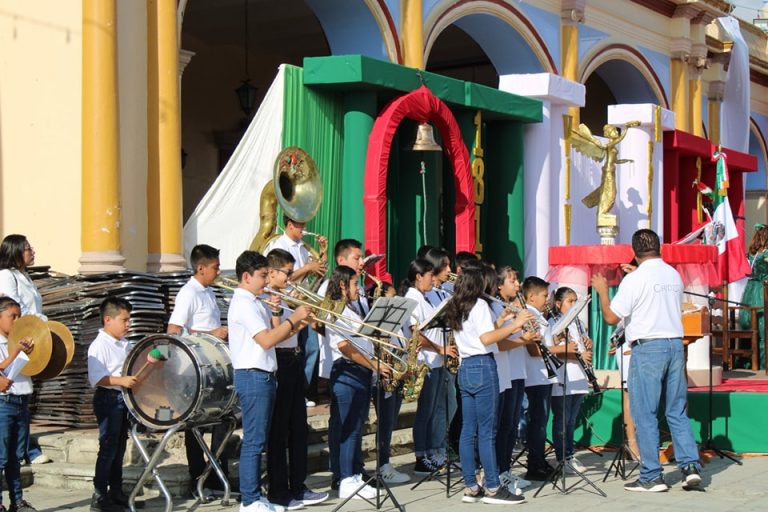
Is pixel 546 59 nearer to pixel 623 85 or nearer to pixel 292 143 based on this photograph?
pixel 623 85

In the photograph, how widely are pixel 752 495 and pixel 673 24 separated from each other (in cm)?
1336

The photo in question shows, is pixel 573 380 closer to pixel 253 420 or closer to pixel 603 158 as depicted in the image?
pixel 253 420

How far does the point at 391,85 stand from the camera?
12766mm

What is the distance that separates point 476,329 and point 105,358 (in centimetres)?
242

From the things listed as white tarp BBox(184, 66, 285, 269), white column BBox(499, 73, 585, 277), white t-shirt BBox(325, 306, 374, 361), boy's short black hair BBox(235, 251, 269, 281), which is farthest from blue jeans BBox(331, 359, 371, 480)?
white column BBox(499, 73, 585, 277)

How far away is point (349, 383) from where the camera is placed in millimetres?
8766

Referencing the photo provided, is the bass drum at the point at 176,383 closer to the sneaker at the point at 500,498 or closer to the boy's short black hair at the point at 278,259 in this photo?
the boy's short black hair at the point at 278,259

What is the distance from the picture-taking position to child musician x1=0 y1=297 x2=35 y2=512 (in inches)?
304

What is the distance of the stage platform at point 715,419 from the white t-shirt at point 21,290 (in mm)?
5053

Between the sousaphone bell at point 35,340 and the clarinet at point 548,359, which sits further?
the clarinet at point 548,359

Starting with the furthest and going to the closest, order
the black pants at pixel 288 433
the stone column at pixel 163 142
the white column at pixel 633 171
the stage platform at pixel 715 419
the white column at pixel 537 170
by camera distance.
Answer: the white column at pixel 633 171
the white column at pixel 537 170
the stone column at pixel 163 142
the stage platform at pixel 715 419
the black pants at pixel 288 433

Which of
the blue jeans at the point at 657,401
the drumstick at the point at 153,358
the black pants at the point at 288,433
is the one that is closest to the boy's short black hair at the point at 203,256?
A: the black pants at the point at 288,433

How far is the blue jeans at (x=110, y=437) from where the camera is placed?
26.8 ft

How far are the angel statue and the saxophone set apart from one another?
774 centimetres
